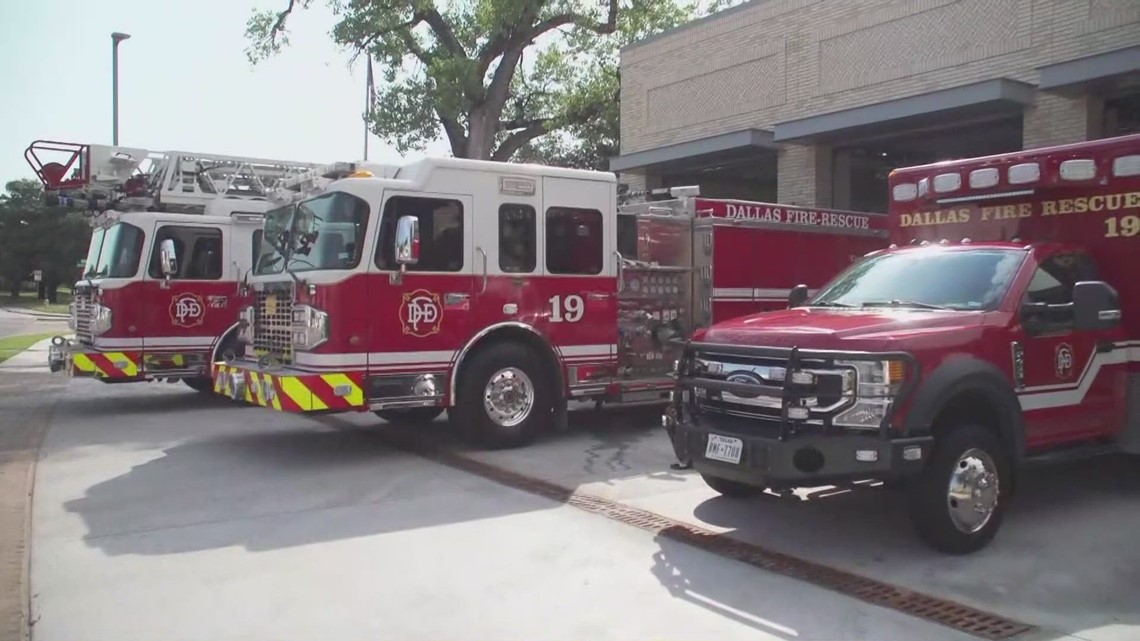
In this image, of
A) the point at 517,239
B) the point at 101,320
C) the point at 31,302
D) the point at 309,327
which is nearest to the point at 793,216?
the point at 517,239

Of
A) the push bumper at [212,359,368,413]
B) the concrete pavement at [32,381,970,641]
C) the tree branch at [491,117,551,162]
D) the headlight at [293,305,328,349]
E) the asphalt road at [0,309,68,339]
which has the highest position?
the tree branch at [491,117,551,162]

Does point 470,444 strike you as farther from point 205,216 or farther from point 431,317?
point 205,216

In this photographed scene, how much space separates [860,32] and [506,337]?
10244 mm

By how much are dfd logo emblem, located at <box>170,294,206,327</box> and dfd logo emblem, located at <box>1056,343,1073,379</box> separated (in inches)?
428

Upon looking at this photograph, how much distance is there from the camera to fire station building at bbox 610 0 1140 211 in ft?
43.5

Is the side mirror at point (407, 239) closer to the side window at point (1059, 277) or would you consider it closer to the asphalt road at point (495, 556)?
the asphalt road at point (495, 556)

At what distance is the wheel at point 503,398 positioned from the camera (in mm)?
9312

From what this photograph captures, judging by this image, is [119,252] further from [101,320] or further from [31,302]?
[31,302]

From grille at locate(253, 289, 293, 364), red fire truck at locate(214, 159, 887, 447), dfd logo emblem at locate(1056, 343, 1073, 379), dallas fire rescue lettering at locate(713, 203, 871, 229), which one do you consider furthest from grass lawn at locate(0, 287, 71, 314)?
dfd logo emblem at locate(1056, 343, 1073, 379)

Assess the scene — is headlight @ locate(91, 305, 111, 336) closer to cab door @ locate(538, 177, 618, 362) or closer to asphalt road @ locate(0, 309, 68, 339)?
cab door @ locate(538, 177, 618, 362)

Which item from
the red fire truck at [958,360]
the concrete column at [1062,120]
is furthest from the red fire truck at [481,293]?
the concrete column at [1062,120]

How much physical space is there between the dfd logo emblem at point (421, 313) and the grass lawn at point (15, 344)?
651 inches

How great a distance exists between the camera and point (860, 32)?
16.4 meters

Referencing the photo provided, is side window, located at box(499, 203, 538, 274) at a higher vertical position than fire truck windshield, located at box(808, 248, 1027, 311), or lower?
higher
